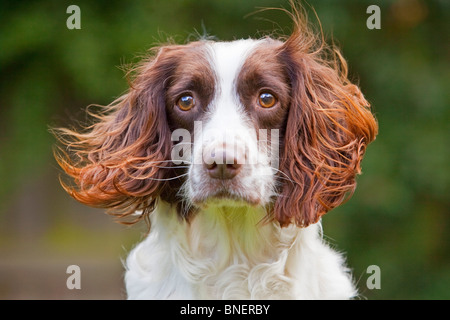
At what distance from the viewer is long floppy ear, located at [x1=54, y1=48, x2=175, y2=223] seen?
3.72 metres

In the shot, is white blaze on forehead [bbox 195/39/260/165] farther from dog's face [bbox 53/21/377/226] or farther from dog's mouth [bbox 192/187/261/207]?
dog's mouth [bbox 192/187/261/207]

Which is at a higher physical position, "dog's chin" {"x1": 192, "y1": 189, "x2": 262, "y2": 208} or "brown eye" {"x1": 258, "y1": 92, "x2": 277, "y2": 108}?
"brown eye" {"x1": 258, "y1": 92, "x2": 277, "y2": 108}

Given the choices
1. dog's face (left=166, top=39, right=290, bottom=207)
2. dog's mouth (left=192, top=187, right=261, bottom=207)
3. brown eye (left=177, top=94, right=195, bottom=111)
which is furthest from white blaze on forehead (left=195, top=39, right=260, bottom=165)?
dog's mouth (left=192, top=187, right=261, bottom=207)

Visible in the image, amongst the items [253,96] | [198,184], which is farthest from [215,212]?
[253,96]

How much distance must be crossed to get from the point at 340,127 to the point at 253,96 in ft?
1.81

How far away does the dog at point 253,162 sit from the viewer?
354cm

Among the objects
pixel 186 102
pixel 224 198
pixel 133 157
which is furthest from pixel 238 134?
pixel 133 157

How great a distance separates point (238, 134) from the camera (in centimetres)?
332

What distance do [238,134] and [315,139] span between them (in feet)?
1.86

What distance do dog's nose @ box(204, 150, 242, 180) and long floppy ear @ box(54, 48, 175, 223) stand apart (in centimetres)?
47

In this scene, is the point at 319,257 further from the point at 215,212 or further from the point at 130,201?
the point at 130,201

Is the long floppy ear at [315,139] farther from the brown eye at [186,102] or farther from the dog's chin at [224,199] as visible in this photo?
the brown eye at [186,102]

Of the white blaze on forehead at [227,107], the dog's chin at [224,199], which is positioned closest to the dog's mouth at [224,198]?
the dog's chin at [224,199]

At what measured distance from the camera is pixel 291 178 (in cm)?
363
